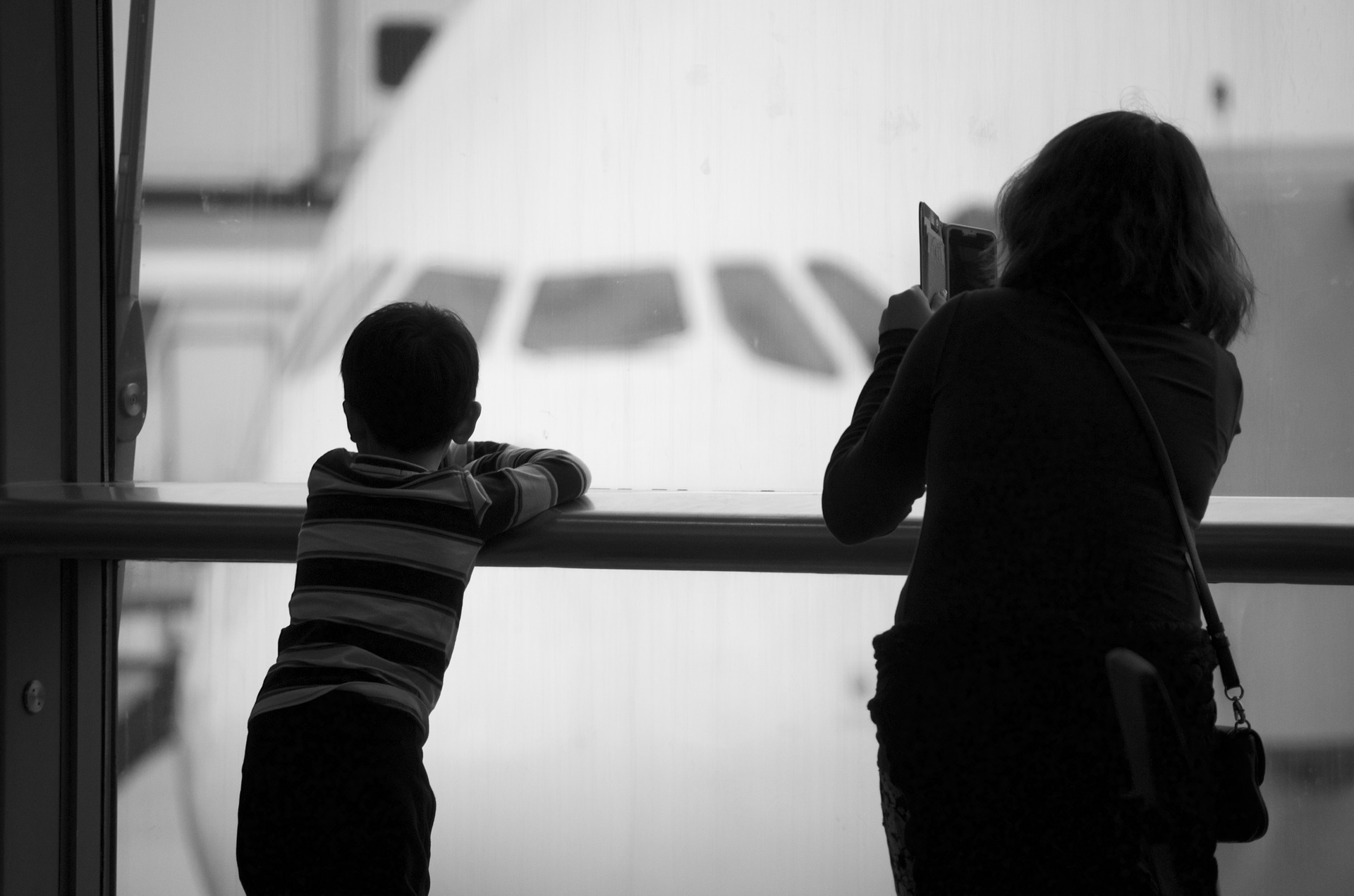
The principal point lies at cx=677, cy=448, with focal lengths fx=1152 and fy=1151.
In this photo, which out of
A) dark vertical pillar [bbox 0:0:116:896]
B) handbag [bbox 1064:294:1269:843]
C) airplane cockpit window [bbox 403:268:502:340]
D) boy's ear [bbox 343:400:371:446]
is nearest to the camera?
handbag [bbox 1064:294:1269:843]

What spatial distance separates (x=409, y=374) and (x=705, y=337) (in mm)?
631

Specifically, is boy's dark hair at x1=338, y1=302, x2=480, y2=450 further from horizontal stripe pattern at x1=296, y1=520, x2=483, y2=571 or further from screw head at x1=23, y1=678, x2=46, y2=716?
screw head at x1=23, y1=678, x2=46, y2=716

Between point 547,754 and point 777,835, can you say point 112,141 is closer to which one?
point 547,754

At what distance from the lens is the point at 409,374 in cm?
138

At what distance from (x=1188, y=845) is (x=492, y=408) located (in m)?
1.26

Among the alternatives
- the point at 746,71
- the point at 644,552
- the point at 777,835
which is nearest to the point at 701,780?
the point at 777,835

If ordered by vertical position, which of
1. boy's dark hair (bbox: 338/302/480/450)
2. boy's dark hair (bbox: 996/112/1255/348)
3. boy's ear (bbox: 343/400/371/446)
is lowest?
boy's ear (bbox: 343/400/371/446)

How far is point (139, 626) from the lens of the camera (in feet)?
6.57

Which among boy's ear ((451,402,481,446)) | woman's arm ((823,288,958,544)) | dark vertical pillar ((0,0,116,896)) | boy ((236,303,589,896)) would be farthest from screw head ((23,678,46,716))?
woman's arm ((823,288,958,544))

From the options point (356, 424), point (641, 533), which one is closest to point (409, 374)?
point (356, 424)

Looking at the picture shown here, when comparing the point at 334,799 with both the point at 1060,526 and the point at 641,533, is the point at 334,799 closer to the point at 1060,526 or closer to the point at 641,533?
the point at 641,533

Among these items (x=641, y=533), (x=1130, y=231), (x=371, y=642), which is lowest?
(x=371, y=642)

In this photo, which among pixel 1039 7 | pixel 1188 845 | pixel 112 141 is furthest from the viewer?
pixel 112 141

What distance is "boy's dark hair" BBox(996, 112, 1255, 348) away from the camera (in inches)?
42.2
